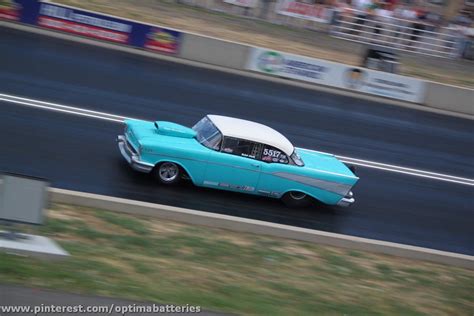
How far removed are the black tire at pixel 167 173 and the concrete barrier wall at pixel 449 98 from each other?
46.1 feet

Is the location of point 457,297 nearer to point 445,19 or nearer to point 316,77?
point 316,77

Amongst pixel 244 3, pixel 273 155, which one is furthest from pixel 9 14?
pixel 273 155

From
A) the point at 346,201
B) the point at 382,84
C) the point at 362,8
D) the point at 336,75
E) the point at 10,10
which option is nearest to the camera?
the point at 346,201

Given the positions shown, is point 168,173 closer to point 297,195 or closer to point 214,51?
point 297,195

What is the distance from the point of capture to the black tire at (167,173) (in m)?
12.9

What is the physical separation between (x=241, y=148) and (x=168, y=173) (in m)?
1.31

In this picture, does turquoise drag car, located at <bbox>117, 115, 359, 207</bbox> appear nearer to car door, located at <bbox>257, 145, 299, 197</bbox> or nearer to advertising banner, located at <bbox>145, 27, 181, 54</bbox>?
car door, located at <bbox>257, 145, 299, 197</bbox>

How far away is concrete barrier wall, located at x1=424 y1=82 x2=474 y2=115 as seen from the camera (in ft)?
81.6

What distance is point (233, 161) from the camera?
12914 mm

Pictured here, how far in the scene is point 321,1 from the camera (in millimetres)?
30938

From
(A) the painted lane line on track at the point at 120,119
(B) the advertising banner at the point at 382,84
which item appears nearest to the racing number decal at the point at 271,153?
(A) the painted lane line on track at the point at 120,119

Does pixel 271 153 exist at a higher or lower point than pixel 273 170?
higher

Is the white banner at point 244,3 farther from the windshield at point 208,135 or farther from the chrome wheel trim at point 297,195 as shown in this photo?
the chrome wheel trim at point 297,195

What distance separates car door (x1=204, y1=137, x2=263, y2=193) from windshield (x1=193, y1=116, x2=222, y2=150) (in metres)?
0.13
